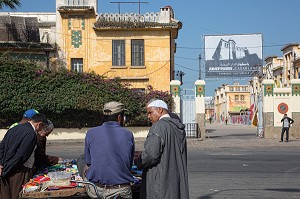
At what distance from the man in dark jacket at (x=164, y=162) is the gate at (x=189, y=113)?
24097 mm

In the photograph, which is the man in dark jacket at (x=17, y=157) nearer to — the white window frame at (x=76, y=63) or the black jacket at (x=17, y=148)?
the black jacket at (x=17, y=148)

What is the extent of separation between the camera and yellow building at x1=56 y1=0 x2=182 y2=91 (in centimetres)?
3197

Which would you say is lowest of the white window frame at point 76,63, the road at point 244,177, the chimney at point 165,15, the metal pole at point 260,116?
the road at point 244,177

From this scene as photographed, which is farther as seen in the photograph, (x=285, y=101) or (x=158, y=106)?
(x=285, y=101)

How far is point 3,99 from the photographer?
27.0 m

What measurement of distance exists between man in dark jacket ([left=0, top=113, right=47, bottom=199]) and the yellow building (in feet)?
83.8

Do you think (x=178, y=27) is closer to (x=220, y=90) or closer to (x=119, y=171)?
(x=119, y=171)

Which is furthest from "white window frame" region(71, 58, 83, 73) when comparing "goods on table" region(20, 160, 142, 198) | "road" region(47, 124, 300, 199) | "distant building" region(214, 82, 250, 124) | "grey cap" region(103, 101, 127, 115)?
"distant building" region(214, 82, 250, 124)

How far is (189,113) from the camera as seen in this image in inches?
1171

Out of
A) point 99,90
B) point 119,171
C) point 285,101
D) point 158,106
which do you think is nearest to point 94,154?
point 119,171

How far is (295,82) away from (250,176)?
56.2ft

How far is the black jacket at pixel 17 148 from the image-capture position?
245 inches

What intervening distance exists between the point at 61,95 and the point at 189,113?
7826 mm

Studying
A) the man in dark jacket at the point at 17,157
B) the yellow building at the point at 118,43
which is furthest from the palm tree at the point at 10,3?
the man in dark jacket at the point at 17,157
